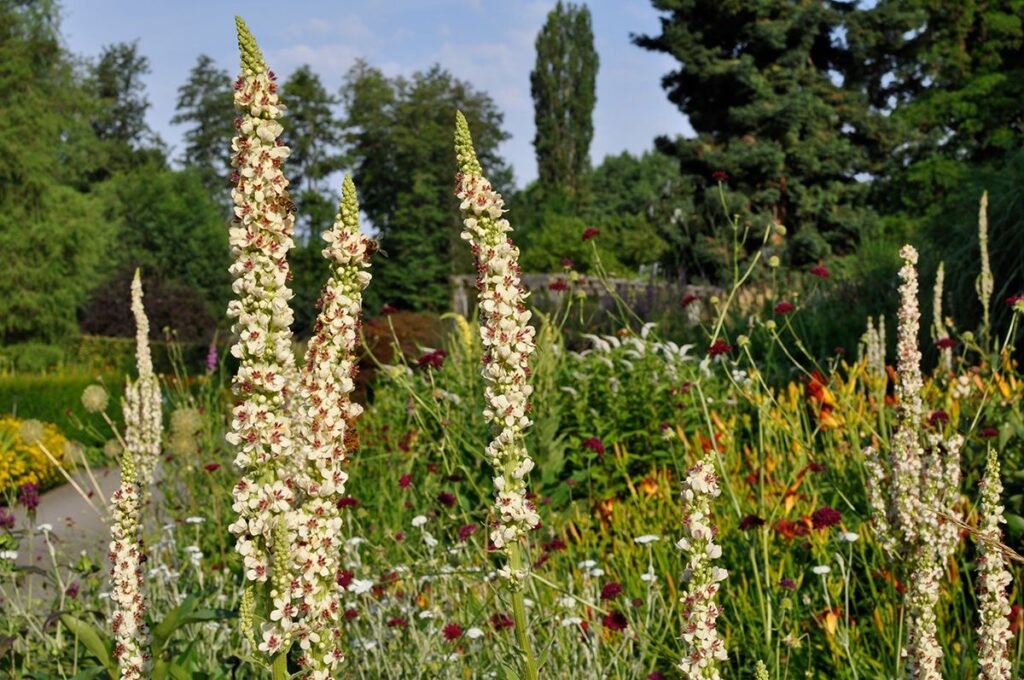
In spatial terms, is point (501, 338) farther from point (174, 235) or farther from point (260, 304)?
point (174, 235)

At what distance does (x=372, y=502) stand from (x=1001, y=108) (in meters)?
29.1

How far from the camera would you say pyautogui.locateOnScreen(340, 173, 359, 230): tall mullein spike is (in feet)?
6.95

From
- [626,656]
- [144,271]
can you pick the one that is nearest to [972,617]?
[626,656]

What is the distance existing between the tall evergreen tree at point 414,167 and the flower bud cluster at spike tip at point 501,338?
120 ft

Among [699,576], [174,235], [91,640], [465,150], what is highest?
[174,235]

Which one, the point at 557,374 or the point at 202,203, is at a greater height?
the point at 202,203

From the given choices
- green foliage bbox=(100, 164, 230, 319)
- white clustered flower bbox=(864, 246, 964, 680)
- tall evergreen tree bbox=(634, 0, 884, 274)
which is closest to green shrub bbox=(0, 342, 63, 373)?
green foliage bbox=(100, 164, 230, 319)

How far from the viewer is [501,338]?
7.77 feet

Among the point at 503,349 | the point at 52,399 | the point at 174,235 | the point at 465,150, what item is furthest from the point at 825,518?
the point at 174,235

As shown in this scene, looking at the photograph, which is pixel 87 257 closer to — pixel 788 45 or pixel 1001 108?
pixel 788 45

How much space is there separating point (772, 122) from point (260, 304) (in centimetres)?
2606

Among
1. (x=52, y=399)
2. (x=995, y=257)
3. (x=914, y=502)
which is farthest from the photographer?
(x=52, y=399)

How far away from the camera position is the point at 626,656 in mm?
4391

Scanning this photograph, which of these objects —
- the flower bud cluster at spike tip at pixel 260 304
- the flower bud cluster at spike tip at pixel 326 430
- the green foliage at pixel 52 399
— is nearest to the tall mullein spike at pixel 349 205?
the flower bud cluster at spike tip at pixel 326 430
